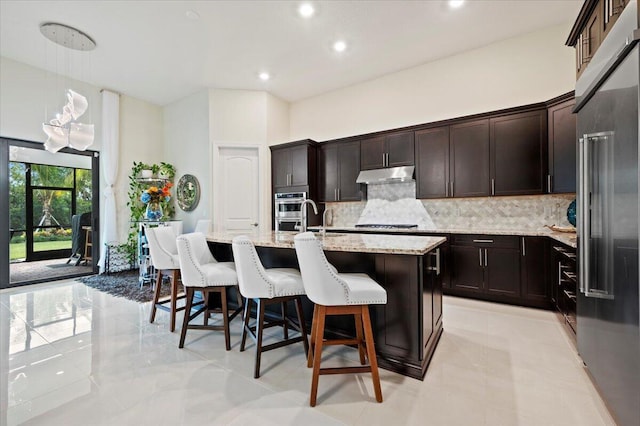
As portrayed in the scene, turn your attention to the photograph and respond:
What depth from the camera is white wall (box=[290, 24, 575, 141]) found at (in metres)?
3.64

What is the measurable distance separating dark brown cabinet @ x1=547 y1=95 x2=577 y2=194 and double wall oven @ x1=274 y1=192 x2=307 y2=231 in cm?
349

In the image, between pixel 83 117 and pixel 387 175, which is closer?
pixel 387 175

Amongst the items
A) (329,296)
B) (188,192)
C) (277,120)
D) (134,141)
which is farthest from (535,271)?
(134,141)

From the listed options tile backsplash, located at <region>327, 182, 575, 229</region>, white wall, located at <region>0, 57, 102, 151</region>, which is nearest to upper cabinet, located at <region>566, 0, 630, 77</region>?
tile backsplash, located at <region>327, 182, 575, 229</region>

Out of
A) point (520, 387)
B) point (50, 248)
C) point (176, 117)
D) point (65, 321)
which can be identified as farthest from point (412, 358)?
point (50, 248)

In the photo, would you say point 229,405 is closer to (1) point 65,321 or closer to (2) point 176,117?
(1) point 65,321

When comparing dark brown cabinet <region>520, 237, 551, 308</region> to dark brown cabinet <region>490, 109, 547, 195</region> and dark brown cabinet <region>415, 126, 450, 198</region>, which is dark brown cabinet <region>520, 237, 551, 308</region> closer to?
dark brown cabinet <region>490, 109, 547, 195</region>

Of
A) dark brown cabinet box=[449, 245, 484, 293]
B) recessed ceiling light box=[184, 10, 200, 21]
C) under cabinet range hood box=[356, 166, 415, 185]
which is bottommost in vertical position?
dark brown cabinet box=[449, 245, 484, 293]

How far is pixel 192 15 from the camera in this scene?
11.0 ft

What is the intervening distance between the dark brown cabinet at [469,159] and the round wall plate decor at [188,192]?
14.6 ft

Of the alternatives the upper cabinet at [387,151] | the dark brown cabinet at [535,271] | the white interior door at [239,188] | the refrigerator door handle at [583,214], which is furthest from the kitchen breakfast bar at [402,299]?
the white interior door at [239,188]

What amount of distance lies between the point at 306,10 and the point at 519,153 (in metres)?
3.11

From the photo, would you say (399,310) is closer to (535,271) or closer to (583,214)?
(583,214)

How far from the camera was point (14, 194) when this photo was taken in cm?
461
